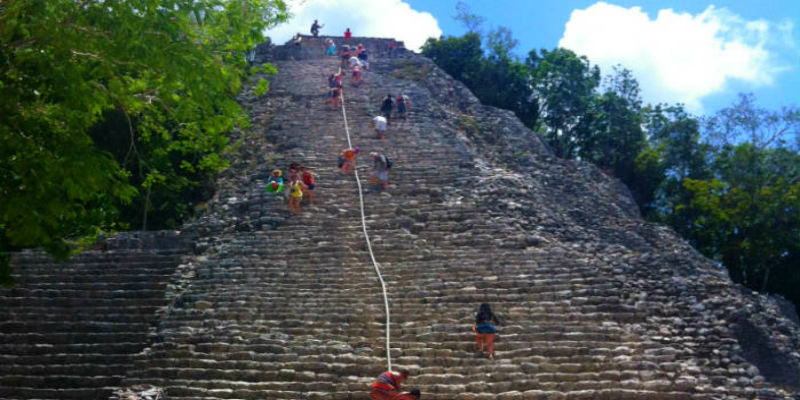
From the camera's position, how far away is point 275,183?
13.2 metres

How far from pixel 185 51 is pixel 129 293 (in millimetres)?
4964

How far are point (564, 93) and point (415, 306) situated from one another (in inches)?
736

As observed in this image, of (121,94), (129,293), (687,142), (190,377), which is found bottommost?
(190,377)

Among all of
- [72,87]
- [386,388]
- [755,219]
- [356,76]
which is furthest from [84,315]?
[755,219]

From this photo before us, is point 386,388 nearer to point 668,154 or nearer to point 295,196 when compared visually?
point 295,196

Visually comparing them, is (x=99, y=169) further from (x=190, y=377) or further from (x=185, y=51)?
(x=190, y=377)

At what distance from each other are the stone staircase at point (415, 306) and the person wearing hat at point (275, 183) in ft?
0.78

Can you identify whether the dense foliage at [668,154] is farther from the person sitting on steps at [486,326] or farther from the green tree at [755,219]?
the person sitting on steps at [486,326]

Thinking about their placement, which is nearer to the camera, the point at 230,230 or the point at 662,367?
the point at 662,367

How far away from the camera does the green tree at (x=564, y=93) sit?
26.7 metres

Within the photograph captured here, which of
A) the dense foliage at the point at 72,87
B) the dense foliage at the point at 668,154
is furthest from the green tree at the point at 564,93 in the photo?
the dense foliage at the point at 72,87

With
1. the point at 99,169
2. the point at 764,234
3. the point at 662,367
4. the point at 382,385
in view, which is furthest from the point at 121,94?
the point at 764,234

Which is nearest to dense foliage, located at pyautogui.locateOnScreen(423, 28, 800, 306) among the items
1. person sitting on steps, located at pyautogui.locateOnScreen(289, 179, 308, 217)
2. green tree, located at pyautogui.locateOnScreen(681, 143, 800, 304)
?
green tree, located at pyautogui.locateOnScreen(681, 143, 800, 304)

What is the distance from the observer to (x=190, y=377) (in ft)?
28.9
